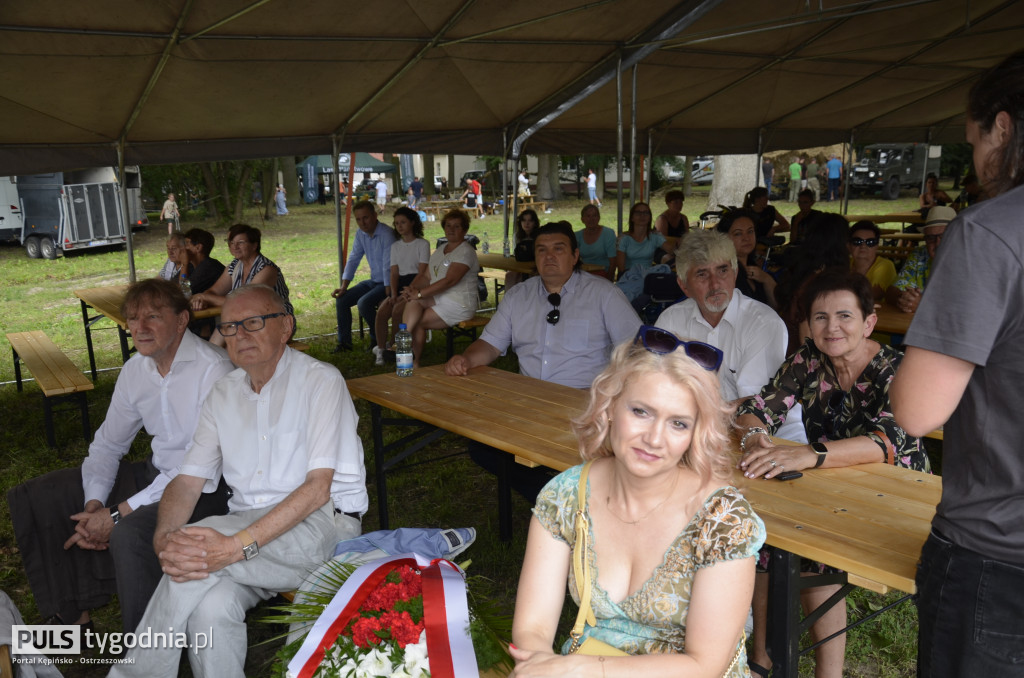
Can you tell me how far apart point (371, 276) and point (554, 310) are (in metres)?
4.99

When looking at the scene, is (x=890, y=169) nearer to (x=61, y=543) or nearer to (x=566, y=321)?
(x=566, y=321)

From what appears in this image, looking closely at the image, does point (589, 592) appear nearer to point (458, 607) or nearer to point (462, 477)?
point (458, 607)

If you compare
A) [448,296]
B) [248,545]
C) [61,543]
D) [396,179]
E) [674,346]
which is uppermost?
[396,179]

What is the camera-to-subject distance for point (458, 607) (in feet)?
6.66

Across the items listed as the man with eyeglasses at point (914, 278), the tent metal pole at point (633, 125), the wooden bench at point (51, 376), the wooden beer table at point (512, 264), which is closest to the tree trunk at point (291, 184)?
the wooden beer table at point (512, 264)

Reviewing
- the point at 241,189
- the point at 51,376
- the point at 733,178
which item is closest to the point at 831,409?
the point at 51,376

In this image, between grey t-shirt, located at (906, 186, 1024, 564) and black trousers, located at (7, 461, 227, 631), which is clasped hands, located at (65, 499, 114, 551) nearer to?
black trousers, located at (7, 461, 227, 631)

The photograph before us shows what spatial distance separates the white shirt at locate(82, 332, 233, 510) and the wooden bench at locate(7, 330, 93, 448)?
2.17 m

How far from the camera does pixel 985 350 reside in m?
1.39

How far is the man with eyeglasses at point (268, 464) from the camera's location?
8.65ft

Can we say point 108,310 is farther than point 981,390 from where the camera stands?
Yes

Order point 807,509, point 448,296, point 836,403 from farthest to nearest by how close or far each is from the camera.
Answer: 1. point 448,296
2. point 836,403
3. point 807,509

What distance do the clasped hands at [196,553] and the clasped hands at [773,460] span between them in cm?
163

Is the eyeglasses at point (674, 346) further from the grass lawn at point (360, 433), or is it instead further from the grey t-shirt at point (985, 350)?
the grass lawn at point (360, 433)
